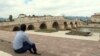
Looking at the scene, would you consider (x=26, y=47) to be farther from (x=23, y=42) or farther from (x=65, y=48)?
(x=65, y=48)

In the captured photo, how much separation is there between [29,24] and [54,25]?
9694 mm

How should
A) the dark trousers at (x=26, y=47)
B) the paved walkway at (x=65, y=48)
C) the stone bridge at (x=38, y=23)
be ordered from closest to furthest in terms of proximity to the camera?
the dark trousers at (x=26, y=47)
the paved walkway at (x=65, y=48)
the stone bridge at (x=38, y=23)

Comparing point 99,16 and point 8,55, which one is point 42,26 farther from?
point 8,55

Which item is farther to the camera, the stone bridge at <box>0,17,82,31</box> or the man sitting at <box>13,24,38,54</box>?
the stone bridge at <box>0,17,82,31</box>

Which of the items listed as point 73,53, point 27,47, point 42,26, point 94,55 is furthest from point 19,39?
point 42,26

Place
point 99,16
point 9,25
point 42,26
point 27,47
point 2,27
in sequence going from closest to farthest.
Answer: point 27,47 → point 2,27 → point 9,25 → point 99,16 → point 42,26

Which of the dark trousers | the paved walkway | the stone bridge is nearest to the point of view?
the dark trousers

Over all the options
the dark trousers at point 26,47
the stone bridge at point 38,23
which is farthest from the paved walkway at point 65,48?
the stone bridge at point 38,23

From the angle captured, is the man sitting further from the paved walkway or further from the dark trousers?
the paved walkway

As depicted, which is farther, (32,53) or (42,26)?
(42,26)

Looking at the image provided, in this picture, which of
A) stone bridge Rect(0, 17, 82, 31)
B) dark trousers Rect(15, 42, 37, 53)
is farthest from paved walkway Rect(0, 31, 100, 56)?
stone bridge Rect(0, 17, 82, 31)

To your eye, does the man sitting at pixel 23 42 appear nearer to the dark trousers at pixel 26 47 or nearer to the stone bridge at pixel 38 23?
the dark trousers at pixel 26 47

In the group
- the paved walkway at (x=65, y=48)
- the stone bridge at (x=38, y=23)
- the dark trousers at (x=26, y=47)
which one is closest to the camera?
the dark trousers at (x=26, y=47)

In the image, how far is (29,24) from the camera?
32.6 metres
